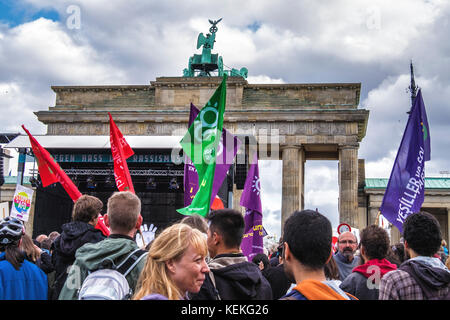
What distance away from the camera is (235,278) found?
3520 millimetres

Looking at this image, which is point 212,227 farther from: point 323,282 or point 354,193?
point 354,193

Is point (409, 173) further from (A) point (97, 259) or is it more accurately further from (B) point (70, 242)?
(A) point (97, 259)

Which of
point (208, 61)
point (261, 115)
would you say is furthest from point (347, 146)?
point (208, 61)

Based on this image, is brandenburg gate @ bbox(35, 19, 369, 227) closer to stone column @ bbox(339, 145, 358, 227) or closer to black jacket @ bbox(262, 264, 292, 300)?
stone column @ bbox(339, 145, 358, 227)

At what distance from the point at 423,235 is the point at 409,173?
117 inches

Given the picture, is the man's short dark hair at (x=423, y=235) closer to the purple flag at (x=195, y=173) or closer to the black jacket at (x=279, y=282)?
the black jacket at (x=279, y=282)

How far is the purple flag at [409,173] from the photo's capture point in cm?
612

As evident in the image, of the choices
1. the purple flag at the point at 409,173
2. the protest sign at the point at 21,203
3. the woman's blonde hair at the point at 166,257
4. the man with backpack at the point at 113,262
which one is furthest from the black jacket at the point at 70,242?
the protest sign at the point at 21,203

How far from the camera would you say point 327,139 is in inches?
1379

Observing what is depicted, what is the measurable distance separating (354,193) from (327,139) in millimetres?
4230

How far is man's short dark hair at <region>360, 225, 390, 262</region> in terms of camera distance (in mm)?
4426

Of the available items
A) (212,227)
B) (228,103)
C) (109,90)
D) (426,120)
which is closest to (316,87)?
(228,103)

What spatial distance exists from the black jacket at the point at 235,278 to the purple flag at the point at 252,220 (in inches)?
139

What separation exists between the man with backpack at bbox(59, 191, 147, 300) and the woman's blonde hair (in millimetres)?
277
